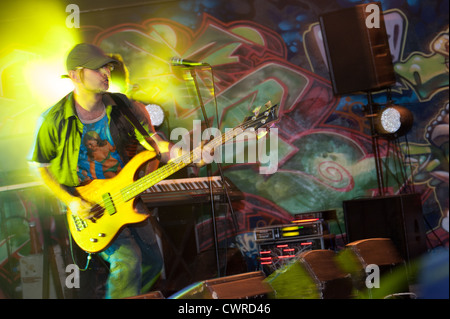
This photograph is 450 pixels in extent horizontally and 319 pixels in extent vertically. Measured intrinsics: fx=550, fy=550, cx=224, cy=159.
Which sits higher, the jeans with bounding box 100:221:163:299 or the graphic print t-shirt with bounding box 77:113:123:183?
the graphic print t-shirt with bounding box 77:113:123:183

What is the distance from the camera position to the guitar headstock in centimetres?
393

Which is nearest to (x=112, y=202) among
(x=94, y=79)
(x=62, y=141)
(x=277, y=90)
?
(x=62, y=141)

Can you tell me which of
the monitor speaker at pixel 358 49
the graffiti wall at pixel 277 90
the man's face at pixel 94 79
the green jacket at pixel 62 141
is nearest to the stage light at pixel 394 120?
the monitor speaker at pixel 358 49

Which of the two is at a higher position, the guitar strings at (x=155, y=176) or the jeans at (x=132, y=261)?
the guitar strings at (x=155, y=176)

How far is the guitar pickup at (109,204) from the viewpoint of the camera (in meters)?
4.04

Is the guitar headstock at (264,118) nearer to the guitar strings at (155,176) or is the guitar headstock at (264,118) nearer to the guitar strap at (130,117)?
the guitar strings at (155,176)

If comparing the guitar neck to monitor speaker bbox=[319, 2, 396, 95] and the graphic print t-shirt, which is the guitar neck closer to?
the graphic print t-shirt

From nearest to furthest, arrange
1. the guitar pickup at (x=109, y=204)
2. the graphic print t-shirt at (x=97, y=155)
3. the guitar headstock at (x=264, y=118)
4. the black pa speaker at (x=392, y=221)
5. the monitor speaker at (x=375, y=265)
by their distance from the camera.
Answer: the monitor speaker at (x=375, y=265)
the guitar headstock at (x=264, y=118)
the guitar pickup at (x=109, y=204)
the graphic print t-shirt at (x=97, y=155)
the black pa speaker at (x=392, y=221)

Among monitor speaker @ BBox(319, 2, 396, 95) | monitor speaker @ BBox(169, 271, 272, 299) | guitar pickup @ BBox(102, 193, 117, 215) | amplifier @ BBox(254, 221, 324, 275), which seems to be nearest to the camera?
monitor speaker @ BBox(169, 271, 272, 299)

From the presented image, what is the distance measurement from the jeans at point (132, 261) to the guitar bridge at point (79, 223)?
245 millimetres

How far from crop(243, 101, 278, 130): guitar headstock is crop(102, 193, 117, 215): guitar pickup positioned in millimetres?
1135

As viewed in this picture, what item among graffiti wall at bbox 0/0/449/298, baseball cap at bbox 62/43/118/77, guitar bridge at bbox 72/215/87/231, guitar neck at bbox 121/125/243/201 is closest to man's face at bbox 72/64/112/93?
baseball cap at bbox 62/43/118/77

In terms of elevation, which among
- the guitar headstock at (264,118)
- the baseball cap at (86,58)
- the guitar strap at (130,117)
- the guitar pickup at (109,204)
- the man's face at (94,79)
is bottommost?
the guitar pickup at (109,204)
